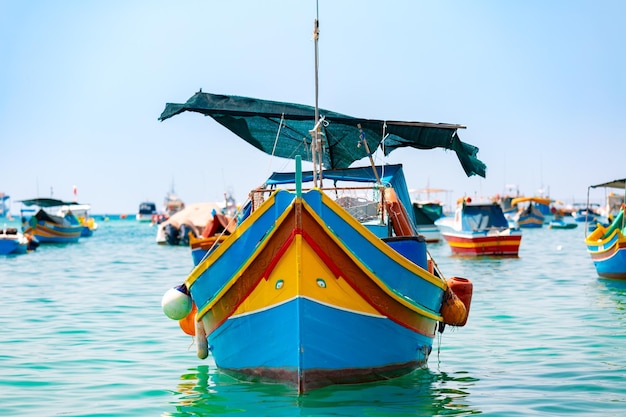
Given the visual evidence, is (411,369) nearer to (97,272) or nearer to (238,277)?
(238,277)

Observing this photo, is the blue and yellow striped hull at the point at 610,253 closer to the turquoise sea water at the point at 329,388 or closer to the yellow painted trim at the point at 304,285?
the turquoise sea water at the point at 329,388

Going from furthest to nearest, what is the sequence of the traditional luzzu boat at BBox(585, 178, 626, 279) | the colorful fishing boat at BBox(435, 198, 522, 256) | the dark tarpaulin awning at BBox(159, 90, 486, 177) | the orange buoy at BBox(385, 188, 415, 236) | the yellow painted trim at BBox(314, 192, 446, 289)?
the colorful fishing boat at BBox(435, 198, 522, 256)
the traditional luzzu boat at BBox(585, 178, 626, 279)
the dark tarpaulin awning at BBox(159, 90, 486, 177)
the orange buoy at BBox(385, 188, 415, 236)
the yellow painted trim at BBox(314, 192, 446, 289)

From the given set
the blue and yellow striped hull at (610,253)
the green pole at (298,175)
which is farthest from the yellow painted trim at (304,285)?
the blue and yellow striped hull at (610,253)

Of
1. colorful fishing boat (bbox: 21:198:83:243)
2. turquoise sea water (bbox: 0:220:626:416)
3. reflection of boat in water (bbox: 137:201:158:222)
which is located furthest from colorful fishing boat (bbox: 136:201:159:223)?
turquoise sea water (bbox: 0:220:626:416)

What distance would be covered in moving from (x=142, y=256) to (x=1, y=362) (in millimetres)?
32664

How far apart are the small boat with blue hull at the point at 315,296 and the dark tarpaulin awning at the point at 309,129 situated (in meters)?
0.26

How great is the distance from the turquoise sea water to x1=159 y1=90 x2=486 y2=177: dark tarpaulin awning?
2.91 m

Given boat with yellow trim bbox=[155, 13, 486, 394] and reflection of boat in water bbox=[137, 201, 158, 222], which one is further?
reflection of boat in water bbox=[137, 201, 158, 222]

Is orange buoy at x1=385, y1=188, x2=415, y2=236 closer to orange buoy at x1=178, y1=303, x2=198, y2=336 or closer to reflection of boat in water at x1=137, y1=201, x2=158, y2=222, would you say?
orange buoy at x1=178, y1=303, x2=198, y2=336

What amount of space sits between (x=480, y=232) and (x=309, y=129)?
2375cm

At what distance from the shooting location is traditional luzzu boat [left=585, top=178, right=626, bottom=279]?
2305 cm

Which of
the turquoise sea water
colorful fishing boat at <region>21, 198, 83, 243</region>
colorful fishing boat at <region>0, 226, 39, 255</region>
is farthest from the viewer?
colorful fishing boat at <region>21, 198, 83, 243</region>

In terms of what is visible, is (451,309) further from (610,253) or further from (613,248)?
(610,253)

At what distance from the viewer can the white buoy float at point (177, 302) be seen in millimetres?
10922
